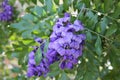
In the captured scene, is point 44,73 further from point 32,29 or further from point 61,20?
point 61,20

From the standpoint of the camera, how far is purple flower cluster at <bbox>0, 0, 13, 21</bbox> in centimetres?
246

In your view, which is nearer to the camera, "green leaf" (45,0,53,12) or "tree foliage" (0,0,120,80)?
"tree foliage" (0,0,120,80)

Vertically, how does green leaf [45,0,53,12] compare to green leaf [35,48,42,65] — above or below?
above

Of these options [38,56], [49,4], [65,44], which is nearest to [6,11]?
[49,4]

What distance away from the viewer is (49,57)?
4.66 ft

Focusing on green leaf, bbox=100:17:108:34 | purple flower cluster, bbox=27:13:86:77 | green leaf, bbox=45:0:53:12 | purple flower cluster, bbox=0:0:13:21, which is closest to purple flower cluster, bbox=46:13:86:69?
purple flower cluster, bbox=27:13:86:77

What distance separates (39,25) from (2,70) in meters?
1.77

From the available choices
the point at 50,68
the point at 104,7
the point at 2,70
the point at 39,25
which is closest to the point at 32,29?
the point at 39,25

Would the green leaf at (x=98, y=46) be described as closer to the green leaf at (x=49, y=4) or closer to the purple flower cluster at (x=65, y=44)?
the purple flower cluster at (x=65, y=44)

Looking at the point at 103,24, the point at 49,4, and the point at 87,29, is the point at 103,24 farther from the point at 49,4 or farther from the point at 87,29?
the point at 49,4

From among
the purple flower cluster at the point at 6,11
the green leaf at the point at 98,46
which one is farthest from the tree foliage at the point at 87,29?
the purple flower cluster at the point at 6,11

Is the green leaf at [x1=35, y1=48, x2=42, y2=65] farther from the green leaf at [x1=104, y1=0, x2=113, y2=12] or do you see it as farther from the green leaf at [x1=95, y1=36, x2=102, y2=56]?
the green leaf at [x1=104, y1=0, x2=113, y2=12]

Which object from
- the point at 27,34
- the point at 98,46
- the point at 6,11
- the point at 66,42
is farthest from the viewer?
the point at 6,11

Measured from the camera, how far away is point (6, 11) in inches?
97.3
